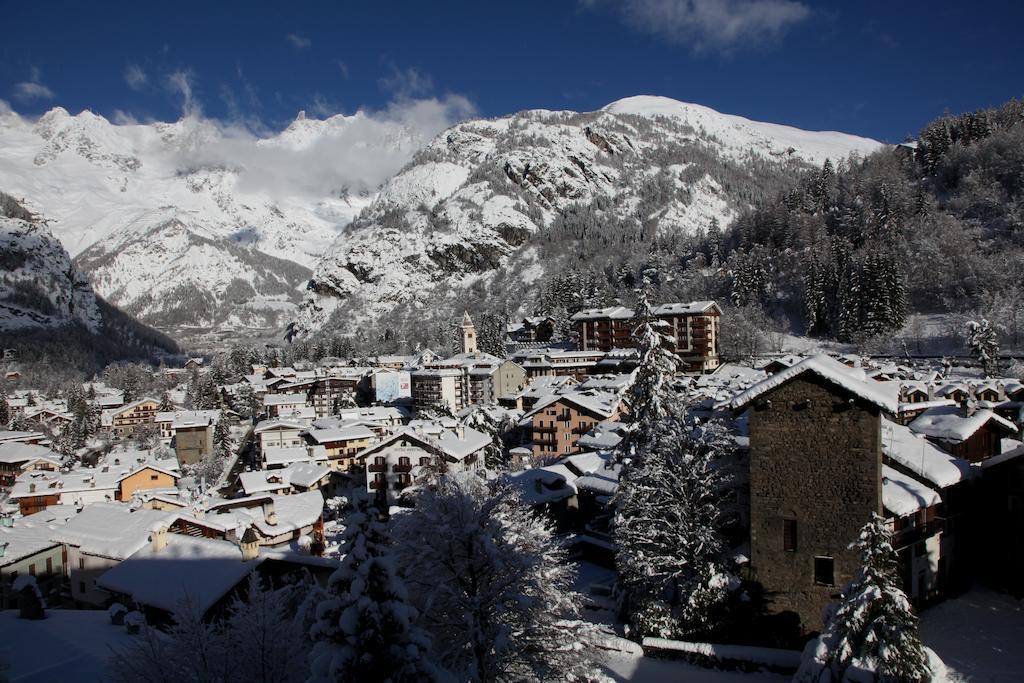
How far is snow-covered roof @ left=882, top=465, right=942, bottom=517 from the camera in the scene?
1770 cm

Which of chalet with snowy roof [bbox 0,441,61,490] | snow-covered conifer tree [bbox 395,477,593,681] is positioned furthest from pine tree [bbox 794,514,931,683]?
chalet with snowy roof [bbox 0,441,61,490]

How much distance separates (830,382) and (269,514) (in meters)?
25.0

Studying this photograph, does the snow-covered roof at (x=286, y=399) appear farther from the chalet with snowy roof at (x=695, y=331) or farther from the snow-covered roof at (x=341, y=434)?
the chalet with snowy roof at (x=695, y=331)

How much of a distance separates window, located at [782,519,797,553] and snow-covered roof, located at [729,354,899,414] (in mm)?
3436

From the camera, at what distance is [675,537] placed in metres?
19.0

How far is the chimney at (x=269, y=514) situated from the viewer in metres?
29.5

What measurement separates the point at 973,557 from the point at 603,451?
61.5ft

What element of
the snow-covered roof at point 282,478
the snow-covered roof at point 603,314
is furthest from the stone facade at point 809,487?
the snow-covered roof at point 603,314

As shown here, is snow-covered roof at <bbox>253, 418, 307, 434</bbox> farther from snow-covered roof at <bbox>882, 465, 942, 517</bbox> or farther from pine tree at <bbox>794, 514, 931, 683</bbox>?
pine tree at <bbox>794, 514, 931, 683</bbox>

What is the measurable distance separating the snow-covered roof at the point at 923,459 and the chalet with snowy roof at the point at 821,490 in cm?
41

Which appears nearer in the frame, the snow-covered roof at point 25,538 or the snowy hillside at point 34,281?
Answer: the snow-covered roof at point 25,538

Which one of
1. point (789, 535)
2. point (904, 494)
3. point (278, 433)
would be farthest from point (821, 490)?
point (278, 433)

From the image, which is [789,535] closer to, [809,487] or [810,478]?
[809,487]

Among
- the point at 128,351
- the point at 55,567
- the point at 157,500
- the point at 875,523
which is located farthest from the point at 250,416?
the point at 128,351
